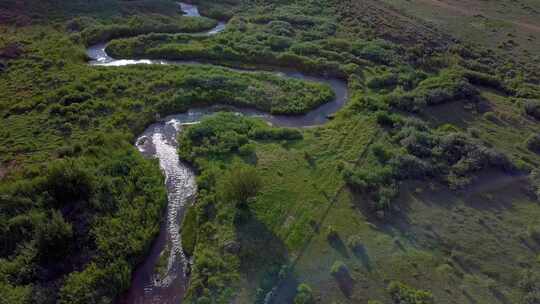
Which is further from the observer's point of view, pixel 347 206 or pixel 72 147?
pixel 72 147

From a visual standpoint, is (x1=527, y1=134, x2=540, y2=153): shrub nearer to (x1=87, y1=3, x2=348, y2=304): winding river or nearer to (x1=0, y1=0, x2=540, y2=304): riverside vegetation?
(x1=0, y1=0, x2=540, y2=304): riverside vegetation

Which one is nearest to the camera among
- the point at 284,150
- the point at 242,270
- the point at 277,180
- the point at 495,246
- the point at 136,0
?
the point at 242,270

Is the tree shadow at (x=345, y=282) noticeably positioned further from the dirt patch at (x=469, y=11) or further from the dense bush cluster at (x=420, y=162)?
the dirt patch at (x=469, y=11)

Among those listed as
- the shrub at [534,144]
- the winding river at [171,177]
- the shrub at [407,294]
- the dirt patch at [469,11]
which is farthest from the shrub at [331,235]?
the dirt patch at [469,11]

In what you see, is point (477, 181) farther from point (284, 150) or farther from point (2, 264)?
point (2, 264)

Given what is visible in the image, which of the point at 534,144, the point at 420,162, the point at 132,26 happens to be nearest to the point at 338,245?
the point at 420,162

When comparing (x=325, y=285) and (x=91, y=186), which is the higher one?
(x=91, y=186)

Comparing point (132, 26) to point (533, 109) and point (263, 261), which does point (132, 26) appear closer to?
point (263, 261)

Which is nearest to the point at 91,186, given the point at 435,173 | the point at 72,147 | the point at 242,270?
the point at 72,147
